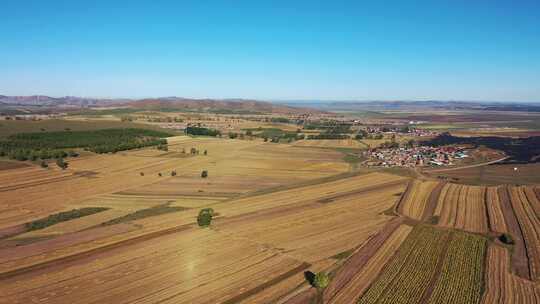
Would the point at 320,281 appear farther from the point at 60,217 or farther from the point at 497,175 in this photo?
the point at 497,175

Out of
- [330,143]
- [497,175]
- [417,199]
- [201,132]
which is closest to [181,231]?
[417,199]

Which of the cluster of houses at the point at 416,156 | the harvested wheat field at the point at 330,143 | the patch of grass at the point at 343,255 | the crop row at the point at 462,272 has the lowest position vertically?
the patch of grass at the point at 343,255

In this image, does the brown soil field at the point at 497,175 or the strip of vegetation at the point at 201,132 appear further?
the strip of vegetation at the point at 201,132

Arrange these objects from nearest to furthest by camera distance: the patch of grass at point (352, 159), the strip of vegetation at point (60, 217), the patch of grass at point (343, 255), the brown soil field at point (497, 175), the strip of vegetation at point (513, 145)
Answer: the patch of grass at point (343, 255) < the strip of vegetation at point (60, 217) < the brown soil field at point (497, 175) < the patch of grass at point (352, 159) < the strip of vegetation at point (513, 145)

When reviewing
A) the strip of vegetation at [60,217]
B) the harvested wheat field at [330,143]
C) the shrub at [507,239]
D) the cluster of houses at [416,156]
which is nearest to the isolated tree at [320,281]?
the shrub at [507,239]

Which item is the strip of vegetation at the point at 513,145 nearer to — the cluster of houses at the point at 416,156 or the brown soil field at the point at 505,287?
the cluster of houses at the point at 416,156

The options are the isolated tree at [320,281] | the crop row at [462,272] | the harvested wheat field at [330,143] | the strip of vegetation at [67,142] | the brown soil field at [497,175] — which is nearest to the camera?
the crop row at [462,272]

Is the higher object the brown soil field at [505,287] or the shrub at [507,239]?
the shrub at [507,239]
